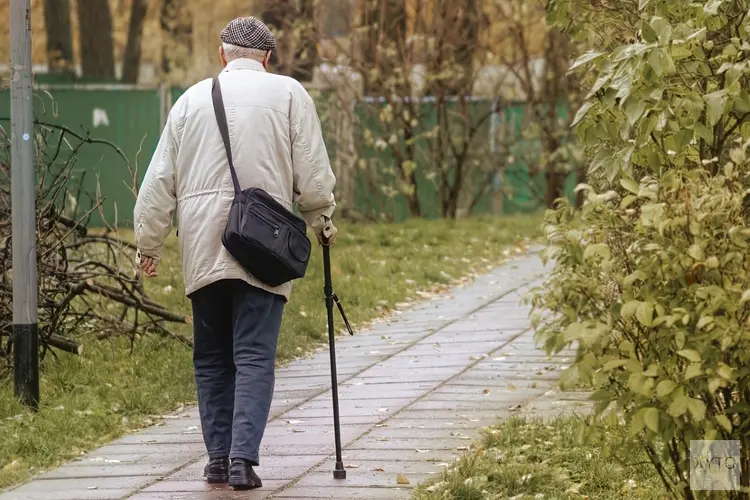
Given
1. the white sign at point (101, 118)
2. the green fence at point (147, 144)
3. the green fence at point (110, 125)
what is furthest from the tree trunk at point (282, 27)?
the white sign at point (101, 118)

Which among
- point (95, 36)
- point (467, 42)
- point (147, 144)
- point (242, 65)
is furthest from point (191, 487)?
point (95, 36)

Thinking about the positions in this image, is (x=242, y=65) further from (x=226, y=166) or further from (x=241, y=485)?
(x=241, y=485)

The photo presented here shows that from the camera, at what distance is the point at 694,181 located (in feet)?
13.1

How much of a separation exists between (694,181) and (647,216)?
275mm

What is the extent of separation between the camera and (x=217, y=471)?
563cm

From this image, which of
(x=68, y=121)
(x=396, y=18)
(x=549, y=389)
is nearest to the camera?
(x=549, y=389)

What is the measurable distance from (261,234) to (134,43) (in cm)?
2274

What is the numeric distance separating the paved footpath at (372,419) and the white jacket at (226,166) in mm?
854

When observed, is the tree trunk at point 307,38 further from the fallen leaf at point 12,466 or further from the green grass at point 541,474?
the green grass at point 541,474

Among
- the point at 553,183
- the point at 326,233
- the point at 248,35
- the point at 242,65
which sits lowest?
the point at 553,183

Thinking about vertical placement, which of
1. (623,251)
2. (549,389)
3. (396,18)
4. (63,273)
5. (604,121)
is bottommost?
(549,389)

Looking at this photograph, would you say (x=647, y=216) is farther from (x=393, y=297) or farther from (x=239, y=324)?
(x=393, y=297)

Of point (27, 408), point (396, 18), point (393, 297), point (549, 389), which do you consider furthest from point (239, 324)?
point (396, 18)

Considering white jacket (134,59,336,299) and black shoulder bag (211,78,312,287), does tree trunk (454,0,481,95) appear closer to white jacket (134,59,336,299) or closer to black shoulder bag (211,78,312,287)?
white jacket (134,59,336,299)
